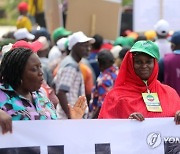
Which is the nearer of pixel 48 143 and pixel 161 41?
pixel 48 143

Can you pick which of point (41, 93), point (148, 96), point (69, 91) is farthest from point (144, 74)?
point (69, 91)

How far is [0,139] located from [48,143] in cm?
35

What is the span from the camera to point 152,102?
5.17 metres

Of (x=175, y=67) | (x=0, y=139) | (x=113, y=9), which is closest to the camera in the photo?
(x=0, y=139)

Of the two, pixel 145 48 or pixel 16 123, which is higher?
pixel 145 48

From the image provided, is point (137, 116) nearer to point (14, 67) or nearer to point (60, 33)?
point (14, 67)

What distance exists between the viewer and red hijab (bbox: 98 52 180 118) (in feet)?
16.9

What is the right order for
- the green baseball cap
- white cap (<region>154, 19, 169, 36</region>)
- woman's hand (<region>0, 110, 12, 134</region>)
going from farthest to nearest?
white cap (<region>154, 19, 169, 36</region>)
the green baseball cap
woman's hand (<region>0, 110, 12, 134</region>)

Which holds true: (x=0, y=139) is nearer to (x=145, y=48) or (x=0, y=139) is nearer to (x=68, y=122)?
(x=68, y=122)

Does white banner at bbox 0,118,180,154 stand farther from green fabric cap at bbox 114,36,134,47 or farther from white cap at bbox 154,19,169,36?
green fabric cap at bbox 114,36,134,47

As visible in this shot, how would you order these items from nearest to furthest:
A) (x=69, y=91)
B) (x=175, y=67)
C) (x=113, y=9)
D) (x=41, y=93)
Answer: (x=41, y=93), (x=69, y=91), (x=175, y=67), (x=113, y=9)

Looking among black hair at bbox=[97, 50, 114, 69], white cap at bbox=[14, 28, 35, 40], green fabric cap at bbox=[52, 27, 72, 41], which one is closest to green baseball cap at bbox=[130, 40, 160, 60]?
black hair at bbox=[97, 50, 114, 69]

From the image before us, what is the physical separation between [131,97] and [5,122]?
3.99 feet

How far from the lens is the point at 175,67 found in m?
7.82
